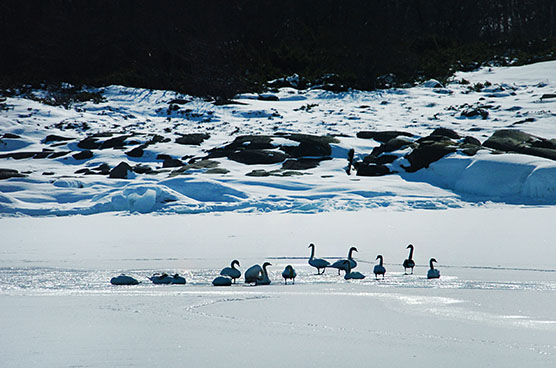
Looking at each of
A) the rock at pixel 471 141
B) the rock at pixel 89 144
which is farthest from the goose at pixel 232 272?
the rock at pixel 89 144

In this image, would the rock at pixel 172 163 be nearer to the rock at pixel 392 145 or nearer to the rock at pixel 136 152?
the rock at pixel 136 152

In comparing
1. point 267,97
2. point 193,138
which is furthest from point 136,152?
point 267,97

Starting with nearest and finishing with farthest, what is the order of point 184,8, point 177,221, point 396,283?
point 396,283 → point 177,221 → point 184,8

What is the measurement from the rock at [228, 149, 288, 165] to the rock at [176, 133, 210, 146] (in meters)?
2.45

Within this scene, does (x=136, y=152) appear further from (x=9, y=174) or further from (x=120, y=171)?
(x=9, y=174)

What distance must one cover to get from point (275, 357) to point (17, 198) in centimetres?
1356

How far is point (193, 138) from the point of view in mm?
21859

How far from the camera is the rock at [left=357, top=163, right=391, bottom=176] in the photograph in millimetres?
17969

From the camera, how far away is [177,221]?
13.0m

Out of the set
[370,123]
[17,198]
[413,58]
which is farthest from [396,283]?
[413,58]

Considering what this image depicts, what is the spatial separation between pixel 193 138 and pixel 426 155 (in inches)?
314

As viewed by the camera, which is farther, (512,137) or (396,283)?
(512,137)

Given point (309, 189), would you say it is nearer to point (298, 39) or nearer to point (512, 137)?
point (512, 137)

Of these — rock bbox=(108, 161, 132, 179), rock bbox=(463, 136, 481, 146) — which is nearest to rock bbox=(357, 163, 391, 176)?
rock bbox=(463, 136, 481, 146)
